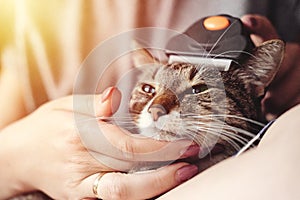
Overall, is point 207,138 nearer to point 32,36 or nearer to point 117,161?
point 117,161

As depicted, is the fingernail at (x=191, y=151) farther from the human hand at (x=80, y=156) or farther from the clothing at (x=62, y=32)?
the clothing at (x=62, y=32)

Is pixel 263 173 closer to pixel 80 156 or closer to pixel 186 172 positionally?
pixel 186 172

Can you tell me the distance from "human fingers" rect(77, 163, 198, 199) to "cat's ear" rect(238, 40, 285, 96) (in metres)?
0.14

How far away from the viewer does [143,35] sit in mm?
819

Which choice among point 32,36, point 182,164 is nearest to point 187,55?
point 182,164

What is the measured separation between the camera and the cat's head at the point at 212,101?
0.75 m

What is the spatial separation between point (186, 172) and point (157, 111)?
9 cm

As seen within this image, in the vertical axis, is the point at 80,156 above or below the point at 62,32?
below

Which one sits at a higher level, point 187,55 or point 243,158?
point 187,55

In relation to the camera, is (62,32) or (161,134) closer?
(161,134)

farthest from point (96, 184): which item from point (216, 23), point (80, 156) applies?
point (216, 23)

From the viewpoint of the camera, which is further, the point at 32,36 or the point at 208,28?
the point at 32,36

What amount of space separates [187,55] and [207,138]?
12 cm

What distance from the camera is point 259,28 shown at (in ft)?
2.49
